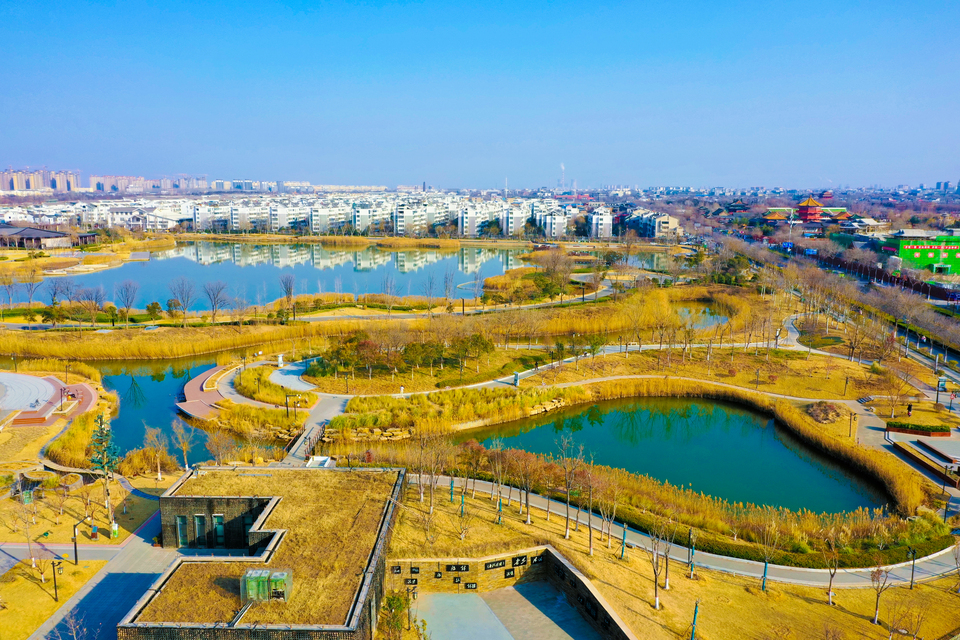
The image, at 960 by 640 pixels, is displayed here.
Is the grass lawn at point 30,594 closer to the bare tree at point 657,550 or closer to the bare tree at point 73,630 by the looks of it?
the bare tree at point 73,630

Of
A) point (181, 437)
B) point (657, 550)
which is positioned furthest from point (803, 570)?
point (181, 437)

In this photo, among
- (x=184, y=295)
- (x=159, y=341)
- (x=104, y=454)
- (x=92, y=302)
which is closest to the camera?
(x=104, y=454)

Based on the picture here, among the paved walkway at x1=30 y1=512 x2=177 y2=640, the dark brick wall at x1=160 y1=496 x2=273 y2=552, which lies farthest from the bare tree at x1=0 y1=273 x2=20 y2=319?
the dark brick wall at x1=160 y1=496 x2=273 y2=552

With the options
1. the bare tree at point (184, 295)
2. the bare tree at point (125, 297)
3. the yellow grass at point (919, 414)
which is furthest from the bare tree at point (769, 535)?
the bare tree at point (125, 297)

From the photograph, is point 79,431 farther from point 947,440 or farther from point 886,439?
point 947,440

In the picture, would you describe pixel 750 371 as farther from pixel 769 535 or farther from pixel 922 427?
pixel 769 535

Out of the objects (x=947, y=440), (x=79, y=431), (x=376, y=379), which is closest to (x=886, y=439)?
(x=947, y=440)
